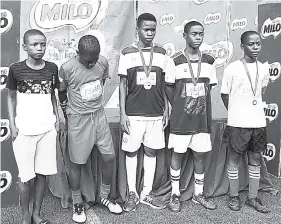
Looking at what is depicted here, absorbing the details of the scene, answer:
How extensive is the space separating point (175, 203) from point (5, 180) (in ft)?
4.51

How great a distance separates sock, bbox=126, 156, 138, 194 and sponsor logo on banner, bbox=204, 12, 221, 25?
189 cm

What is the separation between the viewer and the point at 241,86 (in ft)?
10.5

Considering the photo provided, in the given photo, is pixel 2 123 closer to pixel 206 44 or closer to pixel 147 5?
pixel 147 5

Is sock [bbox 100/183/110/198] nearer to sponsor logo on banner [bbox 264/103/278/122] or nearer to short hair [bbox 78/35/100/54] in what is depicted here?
short hair [bbox 78/35/100/54]

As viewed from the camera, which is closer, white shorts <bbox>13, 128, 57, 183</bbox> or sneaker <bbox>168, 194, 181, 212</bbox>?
white shorts <bbox>13, 128, 57, 183</bbox>

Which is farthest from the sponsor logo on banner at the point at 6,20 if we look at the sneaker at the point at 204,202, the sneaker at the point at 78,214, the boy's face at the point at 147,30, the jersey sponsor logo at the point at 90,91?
the sneaker at the point at 204,202

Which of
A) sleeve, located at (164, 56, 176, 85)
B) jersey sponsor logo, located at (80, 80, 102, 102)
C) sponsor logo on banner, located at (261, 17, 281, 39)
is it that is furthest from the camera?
sponsor logo on banner, located at (261, 17, 281, 39)

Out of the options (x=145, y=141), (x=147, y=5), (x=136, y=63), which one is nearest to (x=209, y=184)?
(x=145, y=141)

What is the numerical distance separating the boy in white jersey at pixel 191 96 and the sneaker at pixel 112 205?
45 centimetres

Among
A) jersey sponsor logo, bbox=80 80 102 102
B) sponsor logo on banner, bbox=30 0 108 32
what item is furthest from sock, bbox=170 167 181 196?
sponsor logo on banner, bbox=30 0 108 32

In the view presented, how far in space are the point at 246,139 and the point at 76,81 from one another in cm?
140

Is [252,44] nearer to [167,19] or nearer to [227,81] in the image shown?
[227,81]

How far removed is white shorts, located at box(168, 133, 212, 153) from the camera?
10.7ft

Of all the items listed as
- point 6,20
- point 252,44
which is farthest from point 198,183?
point 6,20
